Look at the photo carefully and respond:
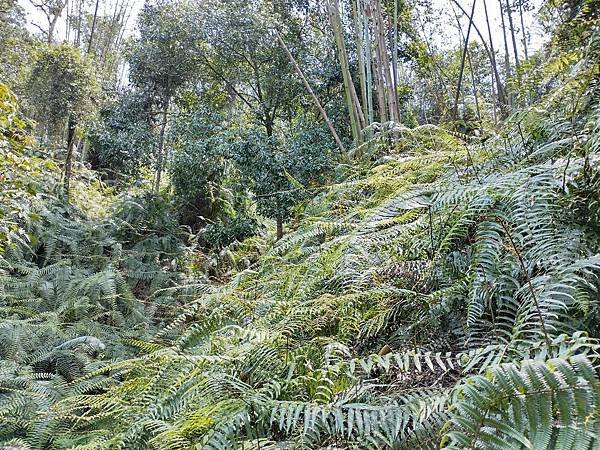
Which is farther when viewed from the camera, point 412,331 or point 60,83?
point 60,83

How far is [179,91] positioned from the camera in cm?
632

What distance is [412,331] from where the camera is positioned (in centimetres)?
122

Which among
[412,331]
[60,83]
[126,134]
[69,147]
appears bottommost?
[412,331]

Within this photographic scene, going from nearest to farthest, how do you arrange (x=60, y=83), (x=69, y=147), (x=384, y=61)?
(x=384, y=61) < (x=60, y=83) < (x=69, y=147)

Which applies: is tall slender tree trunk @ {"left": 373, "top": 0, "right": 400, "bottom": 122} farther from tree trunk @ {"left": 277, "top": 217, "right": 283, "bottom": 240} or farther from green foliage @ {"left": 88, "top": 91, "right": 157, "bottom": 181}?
green foliage @ {"left": 88, "top": 91, "right": 157, "bottom": 181}

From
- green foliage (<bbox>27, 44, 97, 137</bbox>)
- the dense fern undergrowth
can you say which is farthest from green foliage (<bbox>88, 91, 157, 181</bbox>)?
the dense fern undergrowth

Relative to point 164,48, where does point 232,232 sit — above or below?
below

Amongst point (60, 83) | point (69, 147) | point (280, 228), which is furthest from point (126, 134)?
point (280, 228)

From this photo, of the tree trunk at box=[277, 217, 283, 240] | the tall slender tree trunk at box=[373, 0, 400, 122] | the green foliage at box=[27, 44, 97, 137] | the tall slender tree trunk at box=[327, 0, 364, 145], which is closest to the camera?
the tall slender tree trunk at box=[373, 0, 400, 122]

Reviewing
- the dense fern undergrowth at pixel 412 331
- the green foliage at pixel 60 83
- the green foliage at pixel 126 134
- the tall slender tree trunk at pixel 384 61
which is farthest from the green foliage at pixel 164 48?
the dense fern undergrowth at pixel 412 331

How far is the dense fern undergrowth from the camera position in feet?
2.21

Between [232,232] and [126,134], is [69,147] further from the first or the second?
[232,232]

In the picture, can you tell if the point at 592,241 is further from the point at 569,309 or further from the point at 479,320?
the point at 479,320

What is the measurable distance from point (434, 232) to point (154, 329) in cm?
264
